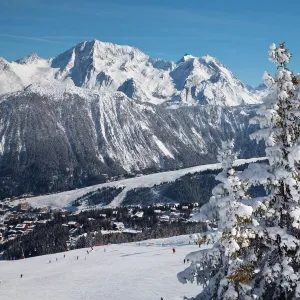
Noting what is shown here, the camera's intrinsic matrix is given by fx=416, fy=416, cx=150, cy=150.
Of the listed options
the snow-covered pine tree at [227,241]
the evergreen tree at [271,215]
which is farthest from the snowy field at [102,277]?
the evergreen tree at [271,215]

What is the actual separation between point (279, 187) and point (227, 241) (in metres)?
3.01

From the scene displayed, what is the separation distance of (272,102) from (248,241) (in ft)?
18.7

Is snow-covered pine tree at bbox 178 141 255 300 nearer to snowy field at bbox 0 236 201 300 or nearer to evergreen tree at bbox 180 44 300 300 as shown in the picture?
evergreen tree at bbox 180 44 300 300

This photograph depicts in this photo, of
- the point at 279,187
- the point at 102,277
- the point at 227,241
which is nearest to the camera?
the point at 227,241

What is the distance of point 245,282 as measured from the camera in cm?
1638

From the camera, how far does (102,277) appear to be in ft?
232

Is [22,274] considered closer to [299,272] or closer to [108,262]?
[108,262]

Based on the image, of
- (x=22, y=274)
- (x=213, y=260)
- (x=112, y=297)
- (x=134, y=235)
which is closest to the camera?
(x=213, y=260)

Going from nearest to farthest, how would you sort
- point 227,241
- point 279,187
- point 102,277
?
1. point 227,241
2. point 279,187
3. point 102,277

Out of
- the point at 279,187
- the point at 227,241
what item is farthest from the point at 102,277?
the point at 279,187

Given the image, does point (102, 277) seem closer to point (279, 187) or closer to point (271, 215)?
point (271, 215)

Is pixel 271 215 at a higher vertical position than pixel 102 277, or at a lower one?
higher

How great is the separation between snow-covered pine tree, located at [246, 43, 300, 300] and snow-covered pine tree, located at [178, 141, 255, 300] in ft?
2.32

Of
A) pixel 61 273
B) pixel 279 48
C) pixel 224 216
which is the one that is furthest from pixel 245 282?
pixel 61 273
